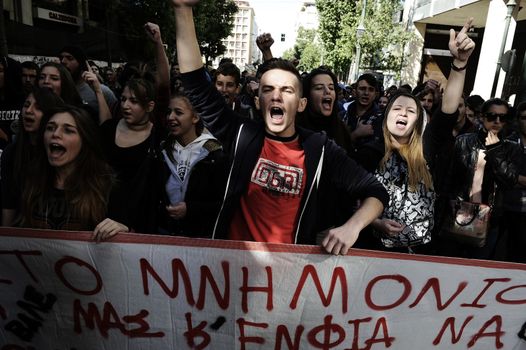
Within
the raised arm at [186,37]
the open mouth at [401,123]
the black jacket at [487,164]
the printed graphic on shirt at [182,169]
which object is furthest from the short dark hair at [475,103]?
the raised arm at [186,37]

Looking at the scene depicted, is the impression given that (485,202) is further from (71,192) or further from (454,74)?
(71,192)

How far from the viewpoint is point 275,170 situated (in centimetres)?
182

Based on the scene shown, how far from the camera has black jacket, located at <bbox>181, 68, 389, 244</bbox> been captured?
5.91ft

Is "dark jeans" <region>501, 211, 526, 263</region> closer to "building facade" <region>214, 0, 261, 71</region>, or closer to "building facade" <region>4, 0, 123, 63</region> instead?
"building facade" <region>4, 0, 123, 63</region>

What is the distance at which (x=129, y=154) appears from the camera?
8.91ft

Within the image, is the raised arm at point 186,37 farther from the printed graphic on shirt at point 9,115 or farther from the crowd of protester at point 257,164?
the printed graphic on shirt at point 9,115

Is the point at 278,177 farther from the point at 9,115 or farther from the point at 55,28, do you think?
the point at 55,28

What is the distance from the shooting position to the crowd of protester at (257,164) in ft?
6.01

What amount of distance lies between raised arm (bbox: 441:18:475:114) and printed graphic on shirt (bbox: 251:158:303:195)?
1.09 meters

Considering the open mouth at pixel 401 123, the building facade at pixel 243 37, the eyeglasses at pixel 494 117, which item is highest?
the building facade at pixel 243 37

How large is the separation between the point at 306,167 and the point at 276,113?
0.93 ft

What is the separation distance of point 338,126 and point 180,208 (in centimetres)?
142

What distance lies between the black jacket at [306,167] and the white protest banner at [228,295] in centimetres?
17

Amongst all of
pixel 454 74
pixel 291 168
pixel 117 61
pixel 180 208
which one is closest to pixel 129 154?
pixel 180 208
